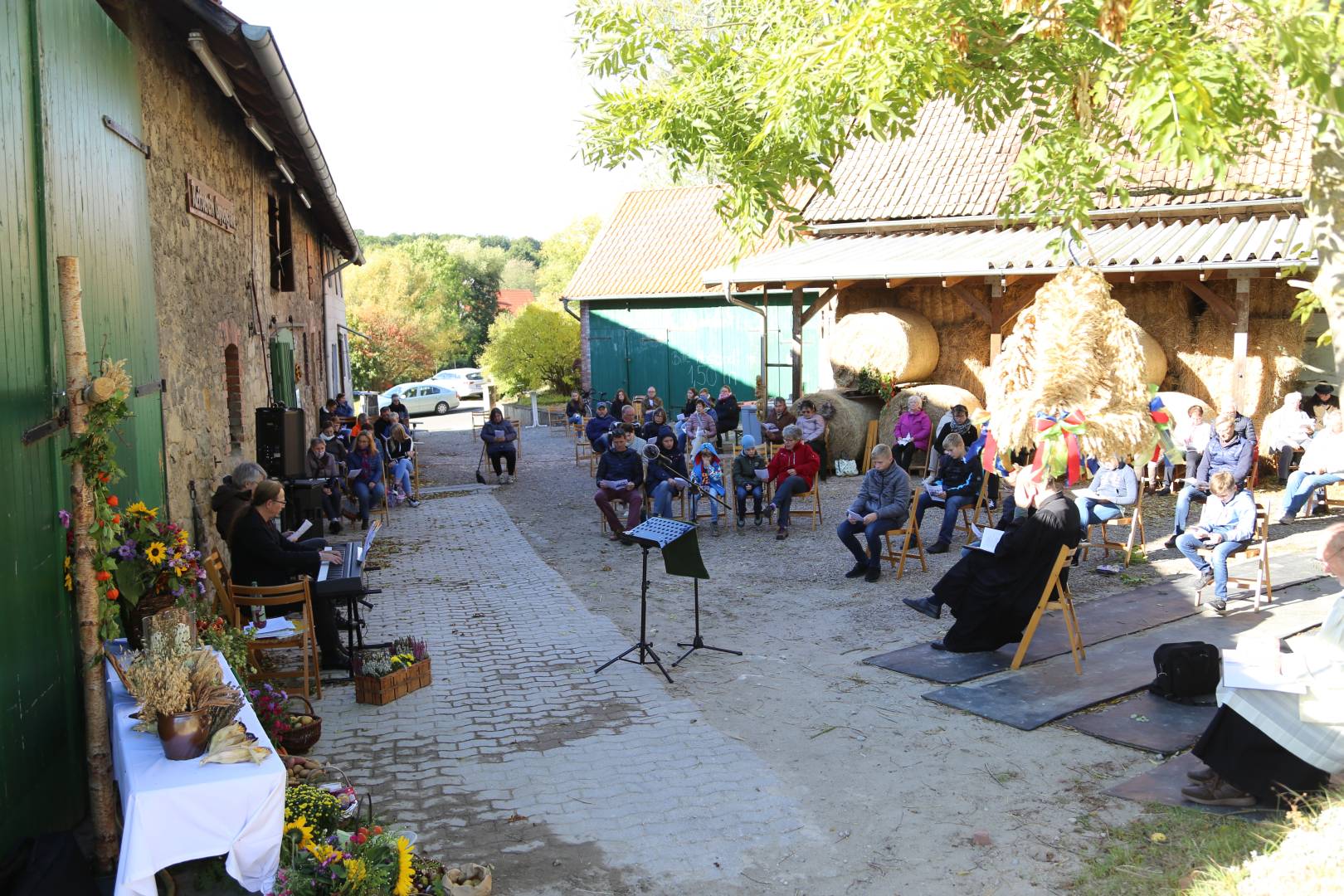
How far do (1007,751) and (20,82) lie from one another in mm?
5285

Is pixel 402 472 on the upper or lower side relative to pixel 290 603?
lower

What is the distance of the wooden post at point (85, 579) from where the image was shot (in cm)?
379

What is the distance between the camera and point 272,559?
21.4 ft

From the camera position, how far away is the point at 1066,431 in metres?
A: 7.69

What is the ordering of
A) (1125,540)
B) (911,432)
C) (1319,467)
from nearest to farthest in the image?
(1125,540), (1319,467), (911,432)

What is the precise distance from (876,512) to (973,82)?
422 cm

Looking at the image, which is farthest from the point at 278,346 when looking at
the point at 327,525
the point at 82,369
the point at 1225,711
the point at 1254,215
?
the point at 1254,215

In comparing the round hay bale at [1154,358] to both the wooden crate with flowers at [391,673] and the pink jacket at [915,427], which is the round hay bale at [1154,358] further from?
the wooden crate with flowers at [391,673]

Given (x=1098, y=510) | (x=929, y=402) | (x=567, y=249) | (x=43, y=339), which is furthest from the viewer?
(x=567, y=249)

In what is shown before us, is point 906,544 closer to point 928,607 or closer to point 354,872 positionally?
point 928,607

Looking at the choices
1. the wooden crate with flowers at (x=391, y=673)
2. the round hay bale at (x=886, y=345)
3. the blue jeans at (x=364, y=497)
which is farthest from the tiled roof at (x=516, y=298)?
the wooden crate with flowers at (x=391, y=673)

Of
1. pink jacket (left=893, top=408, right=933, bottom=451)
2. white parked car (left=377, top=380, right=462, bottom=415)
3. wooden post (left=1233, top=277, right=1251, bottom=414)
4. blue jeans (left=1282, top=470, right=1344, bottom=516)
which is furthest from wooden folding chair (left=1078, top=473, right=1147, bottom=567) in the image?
white parked car (left=377, top=380, right=462, bottom=415)

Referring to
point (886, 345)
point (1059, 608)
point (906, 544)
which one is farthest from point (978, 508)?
point (886, 345)

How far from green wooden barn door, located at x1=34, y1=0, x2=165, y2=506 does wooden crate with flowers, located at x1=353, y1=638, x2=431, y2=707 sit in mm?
1555
